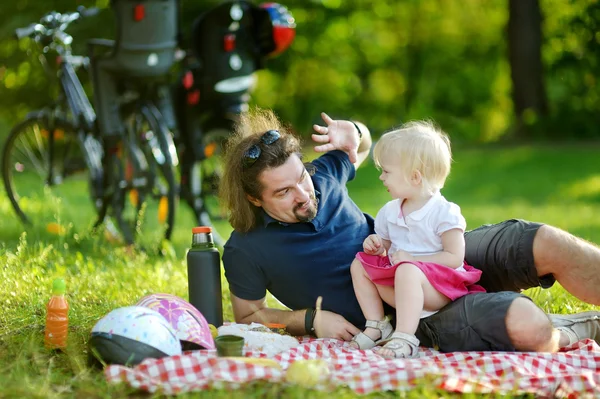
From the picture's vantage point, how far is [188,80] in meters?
7.13

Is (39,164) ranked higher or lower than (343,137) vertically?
lower

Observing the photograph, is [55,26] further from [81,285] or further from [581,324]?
[581,324]

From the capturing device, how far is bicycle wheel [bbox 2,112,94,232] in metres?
6.60

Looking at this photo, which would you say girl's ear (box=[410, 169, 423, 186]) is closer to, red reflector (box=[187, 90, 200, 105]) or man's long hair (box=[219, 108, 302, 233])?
man's long hair (box=[219, 108, 302, 233])

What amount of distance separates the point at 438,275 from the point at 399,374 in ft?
1.85

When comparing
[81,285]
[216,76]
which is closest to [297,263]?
[81,285]

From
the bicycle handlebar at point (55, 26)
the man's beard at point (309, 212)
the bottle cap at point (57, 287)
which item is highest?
the bicycle handlebar at point (55, 26)

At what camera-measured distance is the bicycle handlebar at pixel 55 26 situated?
637cm

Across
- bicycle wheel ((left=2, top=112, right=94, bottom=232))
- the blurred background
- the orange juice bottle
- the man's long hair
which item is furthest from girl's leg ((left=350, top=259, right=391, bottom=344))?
the blurred background

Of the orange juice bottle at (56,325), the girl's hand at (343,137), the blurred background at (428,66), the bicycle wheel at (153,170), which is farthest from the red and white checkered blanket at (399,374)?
the blurred background at (428,66)

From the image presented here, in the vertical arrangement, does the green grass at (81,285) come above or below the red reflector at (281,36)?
below

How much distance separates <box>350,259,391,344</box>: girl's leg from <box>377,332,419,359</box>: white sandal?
0.20 metres

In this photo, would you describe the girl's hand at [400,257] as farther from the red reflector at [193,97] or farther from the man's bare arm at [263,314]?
the red reflector at [193,97]

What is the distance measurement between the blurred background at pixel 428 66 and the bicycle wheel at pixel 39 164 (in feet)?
26.5
